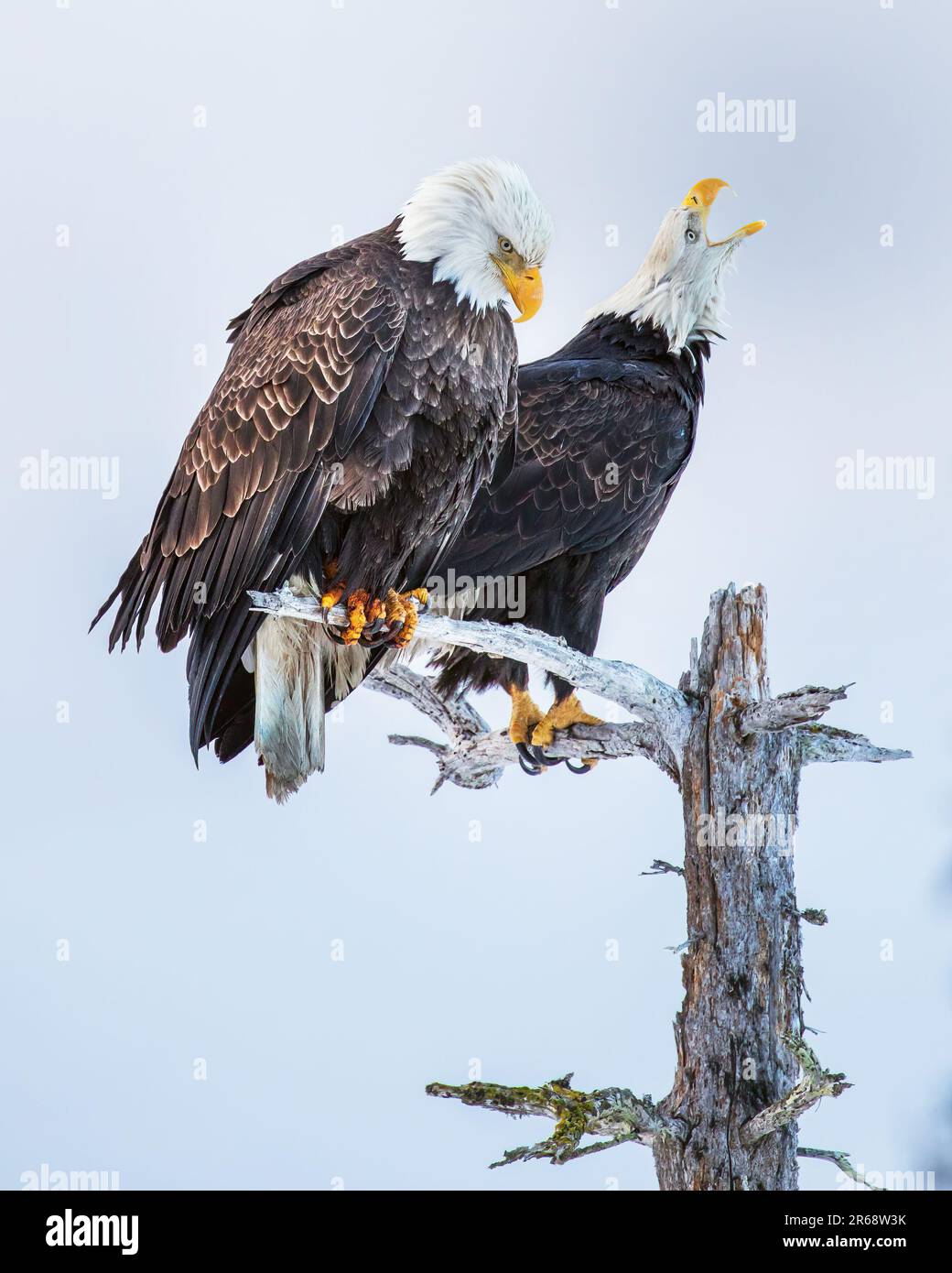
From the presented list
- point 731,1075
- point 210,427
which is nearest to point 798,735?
point 731,1075

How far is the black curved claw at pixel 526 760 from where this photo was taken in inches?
209

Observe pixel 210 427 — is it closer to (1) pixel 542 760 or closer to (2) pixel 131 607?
(2) pixel 131 607

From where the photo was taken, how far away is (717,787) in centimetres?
421

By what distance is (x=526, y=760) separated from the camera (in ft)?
17.6

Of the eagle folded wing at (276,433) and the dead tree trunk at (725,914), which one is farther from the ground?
the eagle folded wing at (276,433)

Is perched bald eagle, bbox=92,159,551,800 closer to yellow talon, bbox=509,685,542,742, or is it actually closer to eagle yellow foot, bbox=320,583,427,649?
eagle yellow foot, bbox=320,583,427,649

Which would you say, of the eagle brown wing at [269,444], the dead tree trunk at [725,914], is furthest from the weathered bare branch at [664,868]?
the eagle brown wing at [269,444]

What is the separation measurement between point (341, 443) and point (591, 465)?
1.43 meters

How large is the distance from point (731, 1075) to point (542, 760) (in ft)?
5.50

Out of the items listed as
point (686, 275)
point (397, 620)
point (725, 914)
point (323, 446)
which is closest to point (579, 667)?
point (397, 620)

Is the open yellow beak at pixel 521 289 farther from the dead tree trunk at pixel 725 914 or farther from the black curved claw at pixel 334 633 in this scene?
the black curved claw at pixel 334 633

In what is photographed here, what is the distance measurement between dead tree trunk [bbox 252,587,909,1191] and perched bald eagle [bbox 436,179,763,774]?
0.63 m

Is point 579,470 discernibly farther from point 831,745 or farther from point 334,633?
point 831,745

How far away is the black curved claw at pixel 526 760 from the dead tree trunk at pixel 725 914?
0.78 meters
